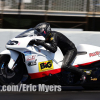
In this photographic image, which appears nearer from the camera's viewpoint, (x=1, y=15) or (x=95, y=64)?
(x=95, y=64)

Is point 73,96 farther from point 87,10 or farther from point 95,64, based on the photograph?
point 87,10

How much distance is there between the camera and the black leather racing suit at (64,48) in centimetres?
663

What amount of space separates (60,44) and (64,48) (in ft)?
0.45

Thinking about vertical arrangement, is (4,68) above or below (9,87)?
above

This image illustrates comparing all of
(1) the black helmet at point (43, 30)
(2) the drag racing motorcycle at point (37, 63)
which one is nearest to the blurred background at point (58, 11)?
(2) the drag racing motorcycle at point (37, 63)

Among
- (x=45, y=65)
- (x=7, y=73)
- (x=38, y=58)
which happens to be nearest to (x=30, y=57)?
(x=38, y=58)

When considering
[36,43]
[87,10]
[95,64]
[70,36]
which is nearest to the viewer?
[36,43]

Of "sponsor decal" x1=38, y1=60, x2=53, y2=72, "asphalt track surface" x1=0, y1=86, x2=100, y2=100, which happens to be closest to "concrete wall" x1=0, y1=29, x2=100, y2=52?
"sponsor decal" x1=38, y1=60, x2=53, y2=72

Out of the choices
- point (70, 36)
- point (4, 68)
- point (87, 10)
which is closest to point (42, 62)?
point (4, 68)

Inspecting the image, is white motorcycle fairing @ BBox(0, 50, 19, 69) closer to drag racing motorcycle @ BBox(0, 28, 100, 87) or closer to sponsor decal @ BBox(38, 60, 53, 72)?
drag racing motorcycle @ BBox(0, 28, 100, 87)

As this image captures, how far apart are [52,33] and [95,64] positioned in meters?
1.21

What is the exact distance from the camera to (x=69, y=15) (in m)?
10.7

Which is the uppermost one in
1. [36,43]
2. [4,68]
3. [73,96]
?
[36,43]

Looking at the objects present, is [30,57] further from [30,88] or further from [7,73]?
[30,88]
